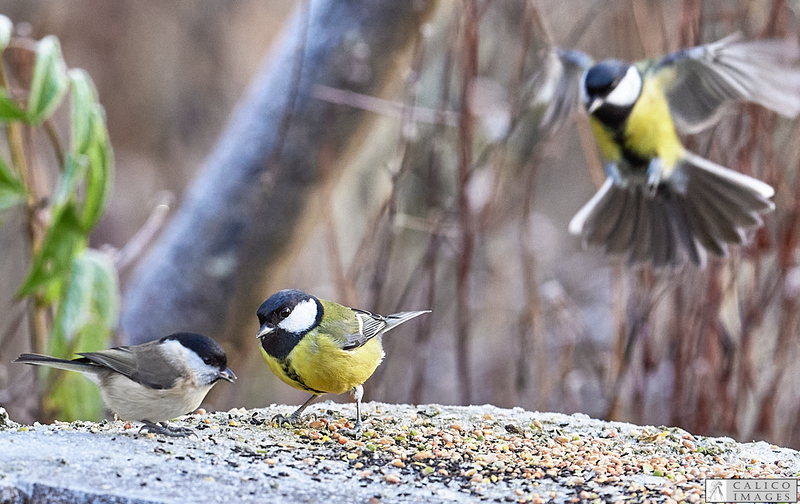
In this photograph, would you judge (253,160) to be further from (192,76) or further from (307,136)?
(192,76)

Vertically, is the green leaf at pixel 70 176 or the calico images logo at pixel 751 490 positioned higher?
the green leaf at pixel 70 176

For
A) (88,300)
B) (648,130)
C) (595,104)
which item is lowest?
(88,300)

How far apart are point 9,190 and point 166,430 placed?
112 cm

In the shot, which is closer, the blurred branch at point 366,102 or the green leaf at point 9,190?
the green leaf at point 9,190

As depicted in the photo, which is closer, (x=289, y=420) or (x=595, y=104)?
(x=289, y=420)

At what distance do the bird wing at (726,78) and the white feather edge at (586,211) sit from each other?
387 millimetres

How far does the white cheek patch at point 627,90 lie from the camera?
112 inches

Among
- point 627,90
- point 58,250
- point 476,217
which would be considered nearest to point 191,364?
point 58,250

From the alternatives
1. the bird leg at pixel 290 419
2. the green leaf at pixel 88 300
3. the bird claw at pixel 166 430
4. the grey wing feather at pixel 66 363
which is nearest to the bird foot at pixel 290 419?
the bird leg at pixel 290 419

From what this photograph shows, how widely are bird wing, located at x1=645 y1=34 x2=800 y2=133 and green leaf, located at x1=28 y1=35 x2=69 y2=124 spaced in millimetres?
2167

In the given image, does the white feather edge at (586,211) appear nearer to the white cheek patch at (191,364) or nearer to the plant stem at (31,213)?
the white cheek patch at (191,364)

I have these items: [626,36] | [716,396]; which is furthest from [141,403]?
[626,36]

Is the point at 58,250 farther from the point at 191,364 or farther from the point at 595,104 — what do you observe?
the point at 595,104

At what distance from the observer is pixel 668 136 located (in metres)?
3.13
